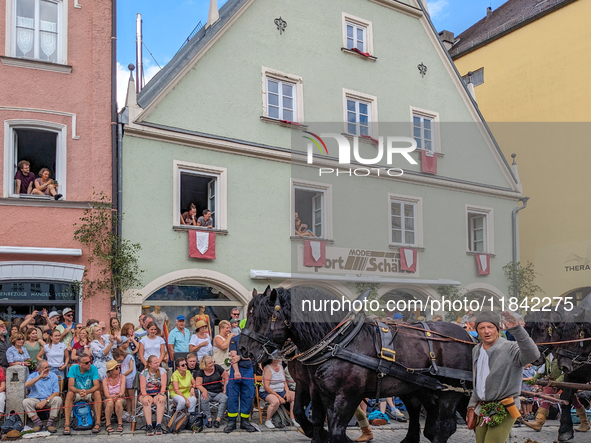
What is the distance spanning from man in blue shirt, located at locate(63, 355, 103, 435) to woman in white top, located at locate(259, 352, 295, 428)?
95.9 inches

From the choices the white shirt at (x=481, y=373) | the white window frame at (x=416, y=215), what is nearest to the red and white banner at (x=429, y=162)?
the white window frame at (x=416, y=215)

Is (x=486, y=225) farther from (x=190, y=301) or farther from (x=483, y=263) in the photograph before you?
(x=190, y=301)

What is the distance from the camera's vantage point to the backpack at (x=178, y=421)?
30.0 feet

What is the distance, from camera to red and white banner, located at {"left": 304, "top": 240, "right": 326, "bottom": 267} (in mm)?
14859

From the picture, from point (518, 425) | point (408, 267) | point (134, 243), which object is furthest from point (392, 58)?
point (518, 425)

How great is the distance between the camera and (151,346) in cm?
1025

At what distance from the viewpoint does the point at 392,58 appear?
18062mm

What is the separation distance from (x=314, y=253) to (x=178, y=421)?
6471 mm

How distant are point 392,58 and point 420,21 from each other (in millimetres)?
1908

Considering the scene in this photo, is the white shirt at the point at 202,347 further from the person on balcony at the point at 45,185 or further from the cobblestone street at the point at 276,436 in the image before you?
the person on balcony at the point at 45,185

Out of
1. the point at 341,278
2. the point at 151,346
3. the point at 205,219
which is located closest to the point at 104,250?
the point at 205,219

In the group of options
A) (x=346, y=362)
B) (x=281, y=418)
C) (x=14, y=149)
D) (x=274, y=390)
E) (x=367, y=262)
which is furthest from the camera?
(x=367, y=262)

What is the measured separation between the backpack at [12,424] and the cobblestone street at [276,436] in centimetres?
48

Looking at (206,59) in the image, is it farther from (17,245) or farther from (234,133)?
(17,245)
